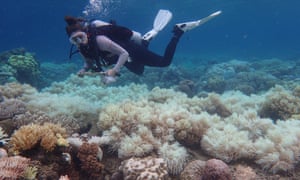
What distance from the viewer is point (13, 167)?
9.74 feet

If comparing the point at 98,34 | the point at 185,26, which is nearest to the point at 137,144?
the point at 98,34

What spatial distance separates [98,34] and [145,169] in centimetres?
320

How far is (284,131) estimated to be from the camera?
485 centimetres

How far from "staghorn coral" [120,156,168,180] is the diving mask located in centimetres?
268

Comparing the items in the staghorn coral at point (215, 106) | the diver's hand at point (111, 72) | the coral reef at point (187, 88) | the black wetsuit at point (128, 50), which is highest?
the coral reef at point (187, 88)

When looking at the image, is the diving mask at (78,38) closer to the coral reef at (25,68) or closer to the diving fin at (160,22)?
the diving fin at (160,22)

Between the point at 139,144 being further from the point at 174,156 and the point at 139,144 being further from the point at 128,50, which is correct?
the point at 128,50

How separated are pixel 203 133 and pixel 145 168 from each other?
1614mm

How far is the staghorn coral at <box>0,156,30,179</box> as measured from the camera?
9.25ft

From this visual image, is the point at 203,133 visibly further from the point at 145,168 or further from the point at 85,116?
the point at 85,116

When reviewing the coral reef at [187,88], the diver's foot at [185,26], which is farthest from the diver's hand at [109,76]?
the coral reef at [187,88]

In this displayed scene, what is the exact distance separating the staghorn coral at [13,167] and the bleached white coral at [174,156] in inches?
84.8

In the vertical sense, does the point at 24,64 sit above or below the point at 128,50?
above

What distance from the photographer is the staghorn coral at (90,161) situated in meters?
3.85
